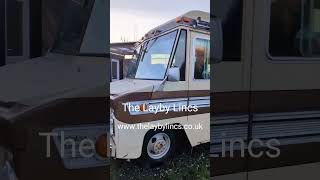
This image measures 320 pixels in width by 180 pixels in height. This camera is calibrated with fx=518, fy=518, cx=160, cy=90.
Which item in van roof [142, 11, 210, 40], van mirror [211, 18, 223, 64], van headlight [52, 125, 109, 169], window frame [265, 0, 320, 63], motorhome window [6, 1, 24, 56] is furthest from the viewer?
window frame [265, 0, 320, 63]

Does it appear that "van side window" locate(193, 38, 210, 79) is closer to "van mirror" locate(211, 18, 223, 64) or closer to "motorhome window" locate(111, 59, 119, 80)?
"van mirror" locate(211, 18, 223, 64)

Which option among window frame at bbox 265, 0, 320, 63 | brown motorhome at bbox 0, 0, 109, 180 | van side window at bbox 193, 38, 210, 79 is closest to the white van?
van side window at bbox 193, 38, 210, 79

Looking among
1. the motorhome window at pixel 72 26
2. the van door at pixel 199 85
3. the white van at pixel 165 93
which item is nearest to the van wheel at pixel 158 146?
the white van at pixel 165 93

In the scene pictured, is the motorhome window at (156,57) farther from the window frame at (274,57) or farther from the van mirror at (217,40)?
the window frame at (274,57)

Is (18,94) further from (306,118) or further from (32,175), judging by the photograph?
(306,118)

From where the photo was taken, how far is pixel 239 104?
109 inches

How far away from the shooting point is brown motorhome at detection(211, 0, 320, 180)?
270 centimetres

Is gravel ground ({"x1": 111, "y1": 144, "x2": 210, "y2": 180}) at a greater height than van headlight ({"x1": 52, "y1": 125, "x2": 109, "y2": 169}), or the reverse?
van headlight ({"x1": 52, "y1": 125, "x2": 109, "y2": 169})

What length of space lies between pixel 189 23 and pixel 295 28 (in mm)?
736

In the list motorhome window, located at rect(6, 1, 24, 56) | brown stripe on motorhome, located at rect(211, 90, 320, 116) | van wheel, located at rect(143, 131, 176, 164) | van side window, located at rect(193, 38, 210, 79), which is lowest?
van wheel, located at rect(143, 131, 176, 164)

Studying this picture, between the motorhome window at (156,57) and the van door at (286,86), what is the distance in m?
0.52

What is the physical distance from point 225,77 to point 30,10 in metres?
1.04

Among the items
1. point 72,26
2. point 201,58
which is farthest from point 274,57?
point 72,26

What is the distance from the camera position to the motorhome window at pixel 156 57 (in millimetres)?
2451
